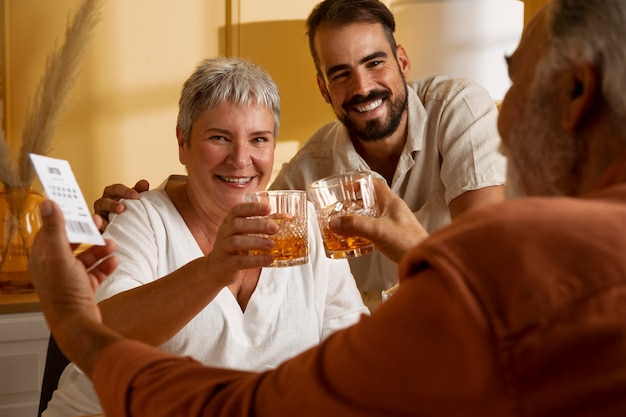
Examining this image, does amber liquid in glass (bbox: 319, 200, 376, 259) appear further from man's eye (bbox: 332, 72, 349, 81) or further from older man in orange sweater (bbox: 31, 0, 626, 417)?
man's eye (bbox: 332, 72, 349, 81)

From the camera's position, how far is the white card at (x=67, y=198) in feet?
3.67

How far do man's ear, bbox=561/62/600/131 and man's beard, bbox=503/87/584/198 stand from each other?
2 cm

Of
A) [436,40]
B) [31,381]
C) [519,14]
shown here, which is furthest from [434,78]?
[31,381]

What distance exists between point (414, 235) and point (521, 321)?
972mm

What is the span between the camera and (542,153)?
0.95m

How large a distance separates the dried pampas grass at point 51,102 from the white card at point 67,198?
1.72 m

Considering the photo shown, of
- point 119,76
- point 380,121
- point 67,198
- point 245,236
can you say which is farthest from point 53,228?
point 119,76

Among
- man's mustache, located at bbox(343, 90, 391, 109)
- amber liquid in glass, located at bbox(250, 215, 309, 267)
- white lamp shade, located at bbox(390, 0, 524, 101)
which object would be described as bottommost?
amber liquid in glass, located at bbox(250, 215, 309, 267)

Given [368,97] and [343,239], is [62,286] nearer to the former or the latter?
[343,239]

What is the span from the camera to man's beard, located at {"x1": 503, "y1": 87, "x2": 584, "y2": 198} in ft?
3.01

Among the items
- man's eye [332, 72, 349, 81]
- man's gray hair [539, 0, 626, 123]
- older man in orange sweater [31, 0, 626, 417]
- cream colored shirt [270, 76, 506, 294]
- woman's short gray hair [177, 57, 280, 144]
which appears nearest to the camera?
older man in orange sweater [31, 0, 626, 417]

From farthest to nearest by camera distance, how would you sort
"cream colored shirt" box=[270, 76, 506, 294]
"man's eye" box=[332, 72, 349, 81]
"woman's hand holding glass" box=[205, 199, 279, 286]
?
"man's eye" box=[332, 72, 349, 81] → "cream colored shirt" box=[270, 76, 506, 294] → "woman's hand holding glass" box=[205, 199, 279, 286]

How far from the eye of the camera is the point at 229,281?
5.51ft

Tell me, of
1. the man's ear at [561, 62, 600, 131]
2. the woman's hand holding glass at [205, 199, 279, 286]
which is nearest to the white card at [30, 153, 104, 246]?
the woman's hand holding glass at [205, 199, 279, 286]
